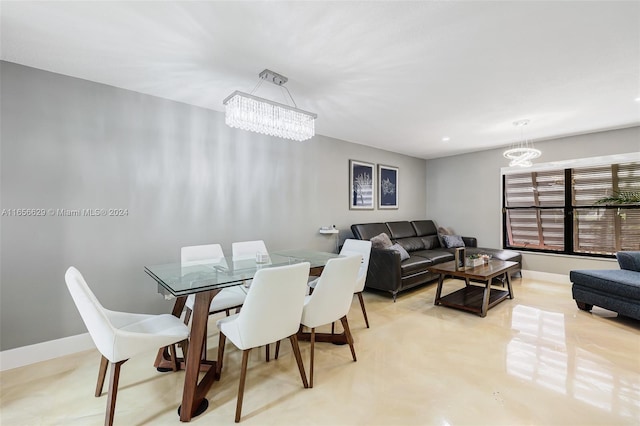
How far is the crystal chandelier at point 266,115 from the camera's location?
2152mm

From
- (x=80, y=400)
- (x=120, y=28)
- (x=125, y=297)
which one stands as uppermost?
(x=120, y=28)

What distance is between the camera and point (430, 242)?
546 cm

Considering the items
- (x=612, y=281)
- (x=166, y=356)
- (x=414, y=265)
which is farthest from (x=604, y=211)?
(x=166, y=356)

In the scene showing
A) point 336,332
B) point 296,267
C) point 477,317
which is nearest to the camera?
point 296,267

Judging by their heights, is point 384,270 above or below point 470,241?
below

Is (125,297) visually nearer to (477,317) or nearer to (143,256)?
(143,256)

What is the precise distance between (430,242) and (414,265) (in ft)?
5.72

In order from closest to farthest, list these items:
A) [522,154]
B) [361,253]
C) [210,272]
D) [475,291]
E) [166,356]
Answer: [210,272]
[166,356]
[361,253]
[522,154]
[475,291]

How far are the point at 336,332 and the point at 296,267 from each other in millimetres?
1417

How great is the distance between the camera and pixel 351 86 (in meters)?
2.63

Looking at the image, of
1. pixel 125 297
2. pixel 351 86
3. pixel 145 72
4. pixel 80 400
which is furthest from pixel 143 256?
pixel 351 86

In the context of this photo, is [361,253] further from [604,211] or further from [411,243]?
[604,211]

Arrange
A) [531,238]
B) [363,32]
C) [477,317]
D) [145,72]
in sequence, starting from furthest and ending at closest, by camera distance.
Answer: [531,238] → [477,317] → [145,72] → [363,32]

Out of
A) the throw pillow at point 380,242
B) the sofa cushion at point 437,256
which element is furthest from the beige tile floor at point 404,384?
the sofa cushion at point 437,256
